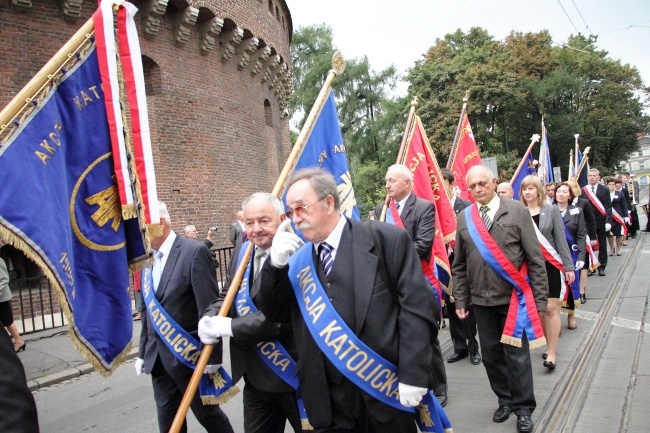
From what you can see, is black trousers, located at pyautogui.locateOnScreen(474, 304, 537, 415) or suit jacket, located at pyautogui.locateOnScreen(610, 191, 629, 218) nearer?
black trousers, located at pyautogui.locateOnScreen(474, 304, 537, 415)

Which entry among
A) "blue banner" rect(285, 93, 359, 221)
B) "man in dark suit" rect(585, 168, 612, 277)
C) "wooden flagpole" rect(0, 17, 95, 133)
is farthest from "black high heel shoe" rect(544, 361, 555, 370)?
"man in dark suit" rect(585, 168, 612, 277)

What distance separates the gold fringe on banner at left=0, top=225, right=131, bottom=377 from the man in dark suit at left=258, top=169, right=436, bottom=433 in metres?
0.93

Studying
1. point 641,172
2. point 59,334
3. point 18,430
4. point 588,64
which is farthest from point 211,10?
point 641,172

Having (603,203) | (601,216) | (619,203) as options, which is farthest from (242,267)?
(619,203)

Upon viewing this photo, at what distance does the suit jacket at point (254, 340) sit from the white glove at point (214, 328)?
1.4 inches

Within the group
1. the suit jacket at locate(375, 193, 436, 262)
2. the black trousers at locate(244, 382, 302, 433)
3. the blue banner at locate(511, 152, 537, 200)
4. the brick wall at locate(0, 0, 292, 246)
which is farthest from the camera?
the brick wall at locate(0, 0, 292, 246)

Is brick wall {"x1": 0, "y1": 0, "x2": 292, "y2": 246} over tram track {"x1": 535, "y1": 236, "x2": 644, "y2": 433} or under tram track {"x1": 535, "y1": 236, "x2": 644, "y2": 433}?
over

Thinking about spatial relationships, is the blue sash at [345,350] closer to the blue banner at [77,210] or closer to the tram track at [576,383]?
the blue banner at [77,210]

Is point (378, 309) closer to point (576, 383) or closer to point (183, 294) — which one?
point (183, 294)

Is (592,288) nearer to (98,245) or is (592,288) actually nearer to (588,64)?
(98,245)

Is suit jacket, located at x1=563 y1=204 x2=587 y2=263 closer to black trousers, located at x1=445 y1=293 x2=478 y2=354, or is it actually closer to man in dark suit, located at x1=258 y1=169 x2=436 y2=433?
black trousers, located at x1=445 y1=293 x2=478 y2=354

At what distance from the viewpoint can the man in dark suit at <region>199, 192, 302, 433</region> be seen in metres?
3.06

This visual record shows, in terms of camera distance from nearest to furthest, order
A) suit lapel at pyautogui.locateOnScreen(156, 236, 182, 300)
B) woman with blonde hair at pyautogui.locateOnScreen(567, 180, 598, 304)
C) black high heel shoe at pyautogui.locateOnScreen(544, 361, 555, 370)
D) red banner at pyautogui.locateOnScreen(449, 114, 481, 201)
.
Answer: suit lapel at pyautogui.locateOnScreen(156, 236, 182, 300) → black high heel shoe at pyautogui.locateOnScreen(544, 361, 555, 370) → woman with blonde hair at pyautogui.locateOnScreen(567, 180, 598, 304) → red banner at pyautogui.locateOnScreen(449, 114, 481, 201)

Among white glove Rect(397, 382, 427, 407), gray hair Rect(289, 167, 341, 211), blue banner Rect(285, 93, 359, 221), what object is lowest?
white glove Rect(397, 382, 427, 407)
